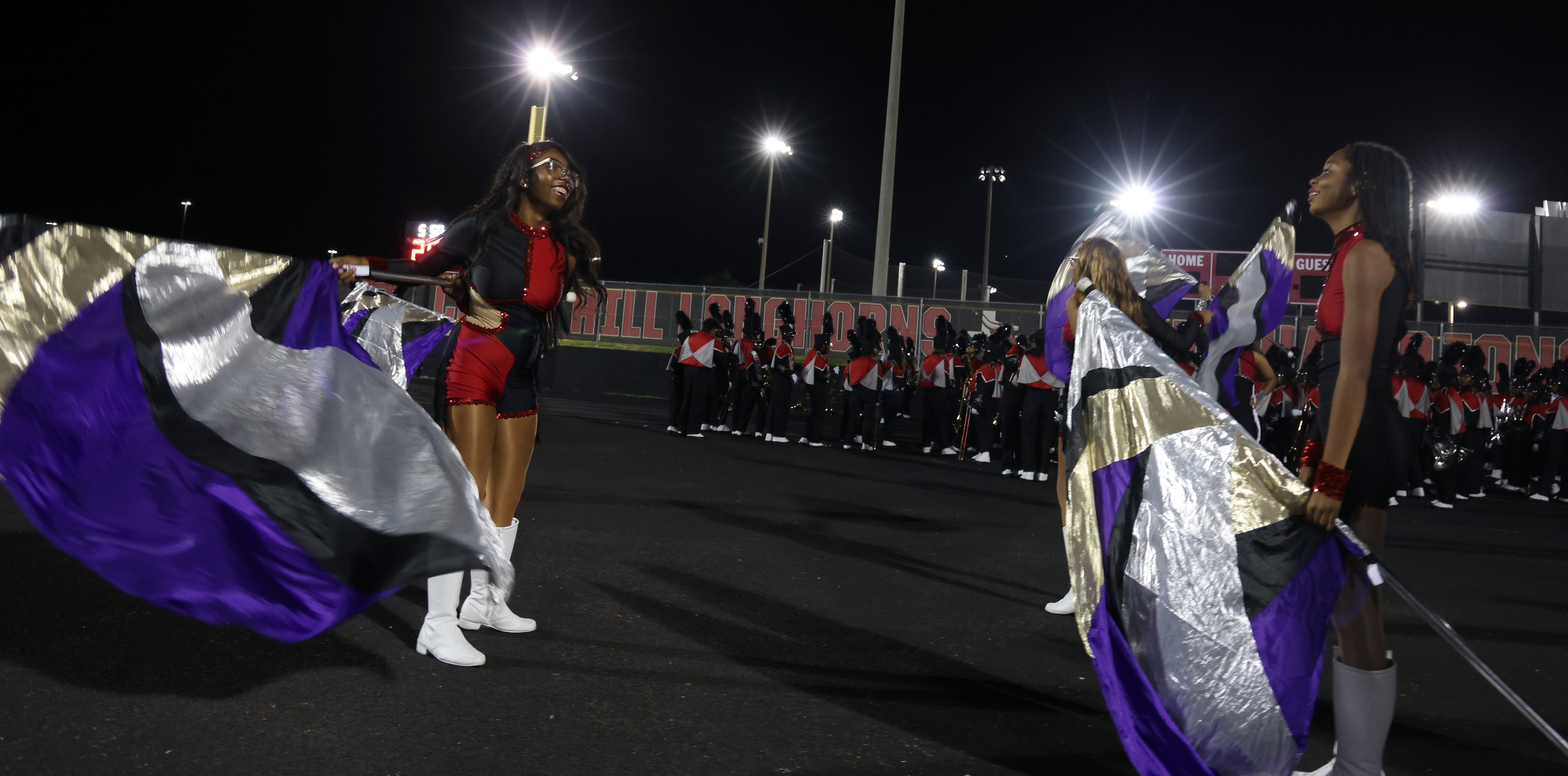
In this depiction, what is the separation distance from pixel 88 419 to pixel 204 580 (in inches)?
25.8

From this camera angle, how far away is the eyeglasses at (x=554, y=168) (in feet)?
14.5

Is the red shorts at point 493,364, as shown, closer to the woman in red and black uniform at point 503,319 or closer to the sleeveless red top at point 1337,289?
the woman in red and black uniform at point 503,319

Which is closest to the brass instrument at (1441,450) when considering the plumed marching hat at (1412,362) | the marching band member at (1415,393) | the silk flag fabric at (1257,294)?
the marching band member at (1415,393)

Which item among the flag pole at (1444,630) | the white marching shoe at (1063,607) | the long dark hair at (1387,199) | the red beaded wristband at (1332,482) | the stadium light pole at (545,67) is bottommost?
the white marching shoe at (1063,607)

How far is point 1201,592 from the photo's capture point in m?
2.94

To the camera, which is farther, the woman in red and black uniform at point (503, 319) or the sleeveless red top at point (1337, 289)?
the woman in red and black uniform at point (503, 319)

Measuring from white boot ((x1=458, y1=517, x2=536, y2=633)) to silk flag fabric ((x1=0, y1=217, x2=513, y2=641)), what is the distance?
1047 millimetres

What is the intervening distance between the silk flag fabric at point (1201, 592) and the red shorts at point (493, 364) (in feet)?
7.51

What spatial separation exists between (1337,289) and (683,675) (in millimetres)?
2556

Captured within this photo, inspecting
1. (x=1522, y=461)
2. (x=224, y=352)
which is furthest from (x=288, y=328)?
(x=1522, y=461)

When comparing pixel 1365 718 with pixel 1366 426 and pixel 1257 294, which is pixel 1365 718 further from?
pixel 1257 294

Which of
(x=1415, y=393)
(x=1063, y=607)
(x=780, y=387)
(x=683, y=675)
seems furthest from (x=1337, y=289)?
(x=780, y=387)

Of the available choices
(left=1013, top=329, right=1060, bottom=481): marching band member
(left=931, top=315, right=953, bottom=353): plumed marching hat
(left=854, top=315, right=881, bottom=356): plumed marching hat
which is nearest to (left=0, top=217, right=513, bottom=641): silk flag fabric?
(left=1013, top=329, right=1060, bottom=481): marching band member

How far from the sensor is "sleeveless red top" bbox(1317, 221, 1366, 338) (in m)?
3.04
